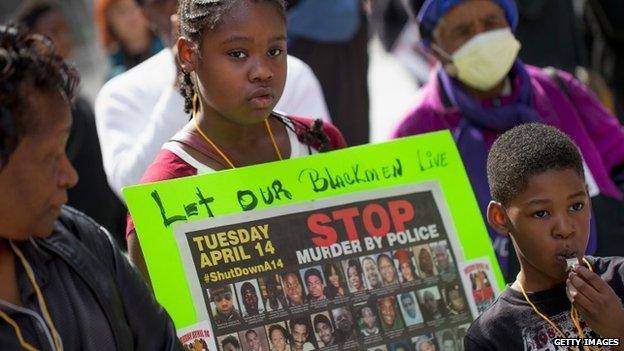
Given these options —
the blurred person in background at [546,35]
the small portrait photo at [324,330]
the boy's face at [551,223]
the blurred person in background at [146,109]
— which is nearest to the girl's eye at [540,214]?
the boy's face at [551,223]

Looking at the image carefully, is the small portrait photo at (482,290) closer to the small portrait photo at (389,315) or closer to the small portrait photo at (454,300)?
the small portrait photo at (454,300)

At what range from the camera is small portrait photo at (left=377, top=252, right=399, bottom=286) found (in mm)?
3791

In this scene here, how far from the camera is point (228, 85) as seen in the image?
12.5ft

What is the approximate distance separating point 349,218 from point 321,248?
152 millimetres

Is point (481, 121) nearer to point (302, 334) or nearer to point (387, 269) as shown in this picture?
point (387, 269)

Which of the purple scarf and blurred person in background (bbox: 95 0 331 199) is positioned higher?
blurred person in background (bbox: 95 0 331 199)

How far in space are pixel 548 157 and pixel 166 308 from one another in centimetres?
116

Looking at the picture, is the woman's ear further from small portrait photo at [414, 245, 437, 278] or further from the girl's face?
the girl's face

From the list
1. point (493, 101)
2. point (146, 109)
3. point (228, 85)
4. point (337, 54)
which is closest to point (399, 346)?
point (228, 85)

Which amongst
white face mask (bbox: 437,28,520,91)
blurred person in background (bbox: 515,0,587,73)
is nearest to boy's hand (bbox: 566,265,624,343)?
white face mask (bbox: 437,28,520,91)

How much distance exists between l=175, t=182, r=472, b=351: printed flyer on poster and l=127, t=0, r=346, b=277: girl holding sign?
25 centimetres

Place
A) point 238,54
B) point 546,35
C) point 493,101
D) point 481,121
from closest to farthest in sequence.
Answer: point 238,54 → point 481,121 → point 493,101 → point 546,35

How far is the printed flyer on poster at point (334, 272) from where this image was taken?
11.8 feet

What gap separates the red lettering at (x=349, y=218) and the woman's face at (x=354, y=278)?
11cm
